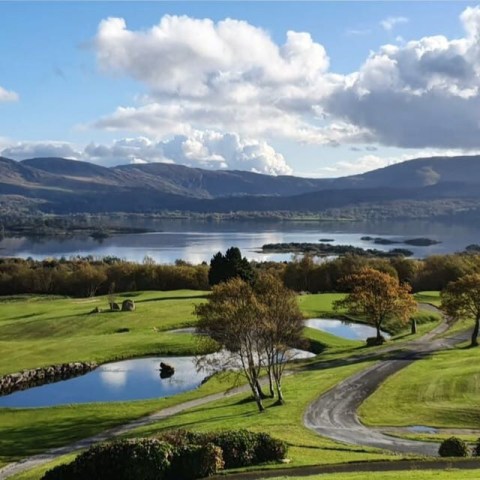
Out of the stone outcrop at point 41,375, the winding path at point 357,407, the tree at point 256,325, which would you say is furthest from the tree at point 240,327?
the stone outcrop at point 41,375

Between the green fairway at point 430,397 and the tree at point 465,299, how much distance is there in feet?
48.6

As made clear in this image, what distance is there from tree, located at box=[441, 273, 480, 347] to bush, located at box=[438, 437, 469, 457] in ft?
151

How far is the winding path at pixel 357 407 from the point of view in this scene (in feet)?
123

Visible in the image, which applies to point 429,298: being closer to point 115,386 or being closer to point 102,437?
point 115,386

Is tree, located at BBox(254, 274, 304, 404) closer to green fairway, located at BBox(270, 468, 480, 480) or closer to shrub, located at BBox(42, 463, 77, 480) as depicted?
green fairway, located at BBox(270, 468, 480, 480)

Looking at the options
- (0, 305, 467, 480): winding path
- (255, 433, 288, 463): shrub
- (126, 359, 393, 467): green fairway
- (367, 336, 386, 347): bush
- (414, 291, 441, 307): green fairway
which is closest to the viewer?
(255, 433, 288, 463): shrub

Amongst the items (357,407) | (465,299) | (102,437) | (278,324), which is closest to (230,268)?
(465,299)

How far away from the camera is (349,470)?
96.3ft

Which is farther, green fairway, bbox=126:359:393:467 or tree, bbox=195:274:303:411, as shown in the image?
tree, bbox=195:274:303:411

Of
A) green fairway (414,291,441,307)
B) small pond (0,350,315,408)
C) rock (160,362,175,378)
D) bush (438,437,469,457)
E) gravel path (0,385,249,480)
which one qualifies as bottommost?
small pond (0,350,315,408)

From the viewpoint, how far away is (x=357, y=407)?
158 ft

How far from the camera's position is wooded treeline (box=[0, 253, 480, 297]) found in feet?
494

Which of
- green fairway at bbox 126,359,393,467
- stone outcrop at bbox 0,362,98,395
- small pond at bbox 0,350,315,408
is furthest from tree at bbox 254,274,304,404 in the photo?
stone outcrop at bbox 0,362,98,395

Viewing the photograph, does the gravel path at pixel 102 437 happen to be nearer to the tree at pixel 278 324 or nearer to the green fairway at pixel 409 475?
the tree at pixel 278 324
